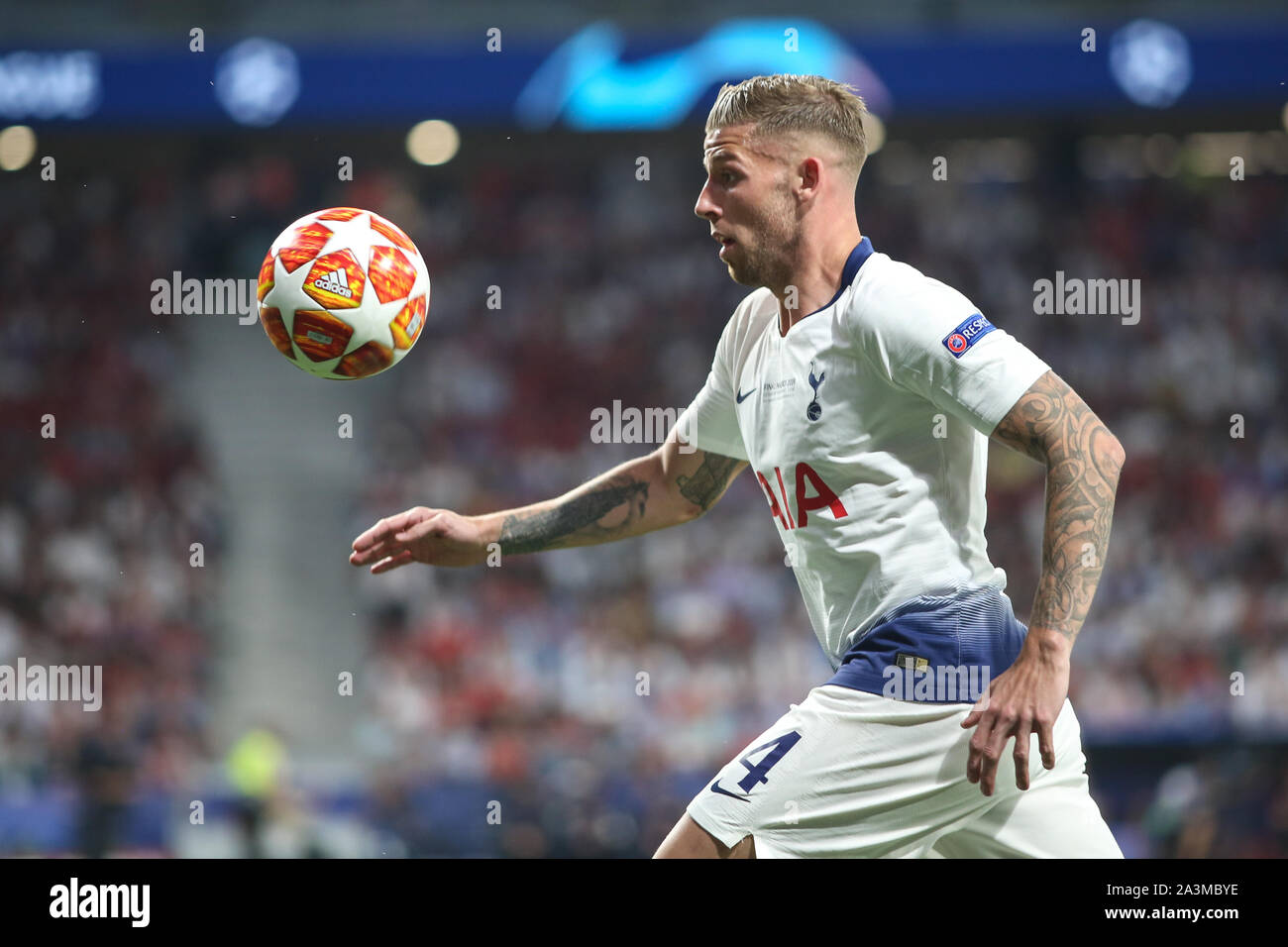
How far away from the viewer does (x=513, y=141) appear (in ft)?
59.1

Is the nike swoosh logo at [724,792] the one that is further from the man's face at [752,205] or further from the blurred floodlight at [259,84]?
the blurred floodlight at [259,84]

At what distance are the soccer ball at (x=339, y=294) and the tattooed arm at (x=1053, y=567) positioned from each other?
6.78ft

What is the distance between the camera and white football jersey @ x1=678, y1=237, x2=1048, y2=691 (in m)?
3.15

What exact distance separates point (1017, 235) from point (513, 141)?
692 centimetres

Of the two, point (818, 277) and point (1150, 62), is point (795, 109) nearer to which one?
point (818, 277)

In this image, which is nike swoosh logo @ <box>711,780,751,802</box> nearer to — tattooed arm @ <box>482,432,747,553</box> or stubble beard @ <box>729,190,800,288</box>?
tattooed arm @ <box>482,432,747,553</box>

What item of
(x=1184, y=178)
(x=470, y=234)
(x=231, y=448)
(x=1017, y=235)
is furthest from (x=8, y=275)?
(x=1184, y=178)

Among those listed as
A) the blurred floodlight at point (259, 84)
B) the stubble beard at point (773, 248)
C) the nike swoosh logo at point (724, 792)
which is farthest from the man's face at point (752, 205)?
the blurred floodlight at point (259, 84)

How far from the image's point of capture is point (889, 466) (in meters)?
3.29

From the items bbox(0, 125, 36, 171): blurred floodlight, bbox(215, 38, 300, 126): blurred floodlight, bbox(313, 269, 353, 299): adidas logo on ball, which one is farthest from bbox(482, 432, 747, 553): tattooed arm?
bbox(0, 125, 36, 171): blurred floodlight

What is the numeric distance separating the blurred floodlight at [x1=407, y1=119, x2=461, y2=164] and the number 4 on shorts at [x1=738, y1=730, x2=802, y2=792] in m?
14.5

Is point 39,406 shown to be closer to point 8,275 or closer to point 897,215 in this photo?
point 8,275

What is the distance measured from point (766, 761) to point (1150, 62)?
1382 cm

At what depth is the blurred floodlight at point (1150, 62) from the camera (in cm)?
1474
